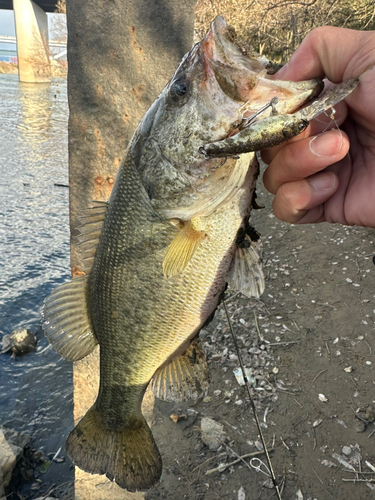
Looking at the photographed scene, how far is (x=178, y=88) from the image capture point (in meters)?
1.47

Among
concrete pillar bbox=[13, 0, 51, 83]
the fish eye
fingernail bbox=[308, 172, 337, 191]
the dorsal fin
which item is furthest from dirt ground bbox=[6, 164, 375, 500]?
concrete pillar bbox=[13, 0, 51, 83]

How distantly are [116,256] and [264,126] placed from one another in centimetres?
86

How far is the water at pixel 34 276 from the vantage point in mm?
3916

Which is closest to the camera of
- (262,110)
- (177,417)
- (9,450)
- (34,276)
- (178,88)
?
(262,110)

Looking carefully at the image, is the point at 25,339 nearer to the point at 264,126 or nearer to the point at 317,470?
the point at 317,470

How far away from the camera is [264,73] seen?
1.35 metres

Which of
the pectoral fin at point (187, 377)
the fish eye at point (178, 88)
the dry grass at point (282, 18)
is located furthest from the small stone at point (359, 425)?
the dry grass at point (282, 18)

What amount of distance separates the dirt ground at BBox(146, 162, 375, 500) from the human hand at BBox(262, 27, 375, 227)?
195cm

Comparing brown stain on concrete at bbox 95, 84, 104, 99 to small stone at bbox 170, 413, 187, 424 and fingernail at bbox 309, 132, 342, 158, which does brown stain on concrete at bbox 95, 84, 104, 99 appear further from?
small stone at bbox 170, 413, 187, 424

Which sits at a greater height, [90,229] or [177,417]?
[90,229]

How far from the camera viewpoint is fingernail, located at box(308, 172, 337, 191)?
175 centimetres

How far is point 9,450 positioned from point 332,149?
11.2 feet

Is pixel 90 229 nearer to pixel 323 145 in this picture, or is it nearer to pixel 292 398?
pixel 323 145

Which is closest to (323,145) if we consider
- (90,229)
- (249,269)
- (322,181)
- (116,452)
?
(322,181)
